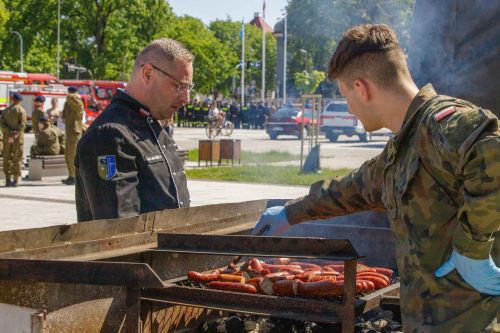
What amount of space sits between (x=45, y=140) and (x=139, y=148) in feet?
42.7

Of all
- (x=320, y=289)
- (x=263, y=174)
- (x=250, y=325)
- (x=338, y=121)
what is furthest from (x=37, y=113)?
(x=338, y=121)

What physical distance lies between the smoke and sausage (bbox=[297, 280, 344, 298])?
256 centimetres

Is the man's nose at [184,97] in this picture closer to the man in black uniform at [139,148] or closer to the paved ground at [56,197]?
the man in black uniform at [139,148]

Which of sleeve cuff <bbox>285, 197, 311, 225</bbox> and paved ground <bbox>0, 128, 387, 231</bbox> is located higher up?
sleeve cuff <bbox>285, 197, 311, 225</bbox>

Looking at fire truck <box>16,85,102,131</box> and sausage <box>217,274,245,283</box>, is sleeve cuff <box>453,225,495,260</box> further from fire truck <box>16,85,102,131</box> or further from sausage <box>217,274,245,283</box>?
fire truck <box>16,85,102,131</box>

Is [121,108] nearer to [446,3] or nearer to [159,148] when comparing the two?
[159,148]

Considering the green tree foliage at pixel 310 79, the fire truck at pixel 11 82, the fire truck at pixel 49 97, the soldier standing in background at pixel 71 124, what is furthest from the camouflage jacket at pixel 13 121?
the green tree foliage at pixel 310 79

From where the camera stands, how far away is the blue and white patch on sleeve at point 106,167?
3531mm

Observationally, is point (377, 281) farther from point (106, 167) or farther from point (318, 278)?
point (106, 167)

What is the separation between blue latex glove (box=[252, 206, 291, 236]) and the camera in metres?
3.21

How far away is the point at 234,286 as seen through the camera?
10.3 feet

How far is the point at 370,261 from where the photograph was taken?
441 centimetres

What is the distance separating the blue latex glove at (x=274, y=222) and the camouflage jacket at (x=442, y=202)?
83 cm

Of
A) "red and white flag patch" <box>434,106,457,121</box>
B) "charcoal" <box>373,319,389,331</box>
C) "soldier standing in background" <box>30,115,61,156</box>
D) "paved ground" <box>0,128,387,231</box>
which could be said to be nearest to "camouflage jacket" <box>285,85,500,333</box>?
"red and white flag patch" <box>434,106,457,121</box>
